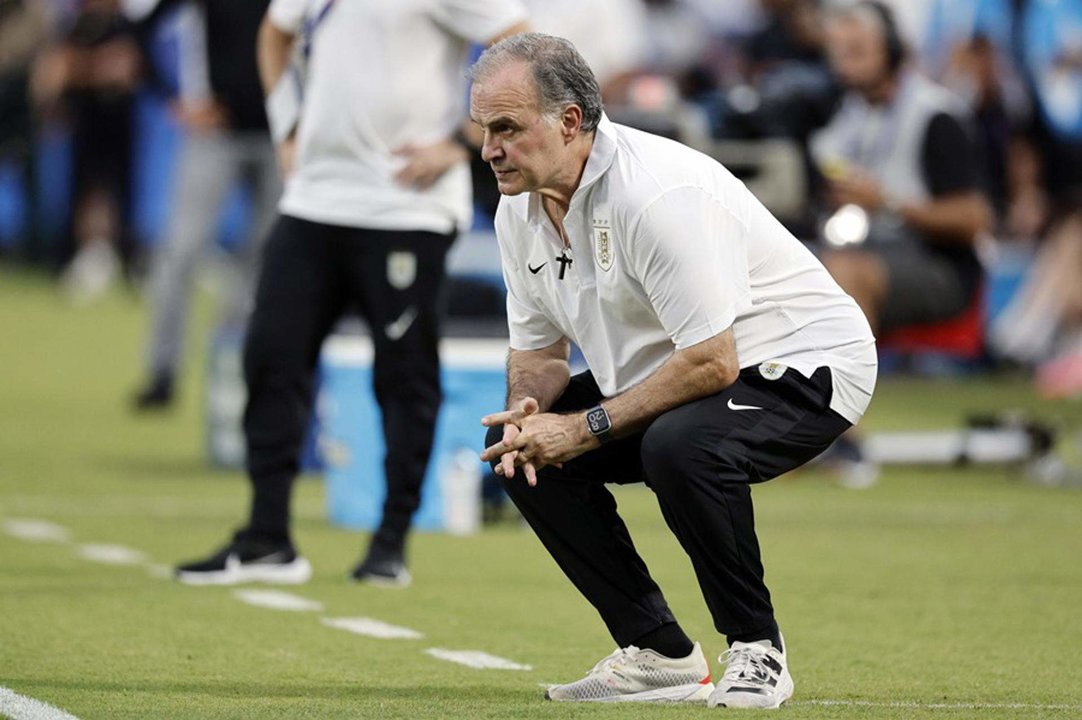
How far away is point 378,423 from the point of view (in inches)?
332

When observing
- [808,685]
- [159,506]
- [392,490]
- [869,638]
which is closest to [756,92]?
[159,506]

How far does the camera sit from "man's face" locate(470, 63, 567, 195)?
4.73m

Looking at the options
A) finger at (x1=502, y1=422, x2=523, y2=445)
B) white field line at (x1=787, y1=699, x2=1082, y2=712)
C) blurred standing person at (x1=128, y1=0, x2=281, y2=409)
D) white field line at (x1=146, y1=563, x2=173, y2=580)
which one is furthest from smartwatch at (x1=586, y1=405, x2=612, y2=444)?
blurred standing person at (x1=128, y1=0, x2=281, y2=409)

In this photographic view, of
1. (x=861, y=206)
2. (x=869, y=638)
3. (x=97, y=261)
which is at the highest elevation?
(x=861, y=206)

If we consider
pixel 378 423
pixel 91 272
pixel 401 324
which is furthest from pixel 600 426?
pixel 91 272

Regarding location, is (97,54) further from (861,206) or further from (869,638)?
(869,638)

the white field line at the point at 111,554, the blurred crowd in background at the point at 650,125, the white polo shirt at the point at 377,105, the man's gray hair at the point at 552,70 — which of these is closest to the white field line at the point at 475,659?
the man's gray hair at the point at 552,70

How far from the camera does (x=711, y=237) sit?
15.4ft

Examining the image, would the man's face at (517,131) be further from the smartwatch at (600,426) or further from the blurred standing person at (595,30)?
the blurred standing person at (595,30)

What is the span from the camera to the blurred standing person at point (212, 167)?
11.5 m

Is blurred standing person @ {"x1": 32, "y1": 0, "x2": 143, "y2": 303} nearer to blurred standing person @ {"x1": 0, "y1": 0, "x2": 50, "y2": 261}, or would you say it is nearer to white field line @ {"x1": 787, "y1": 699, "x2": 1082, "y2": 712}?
blurred standing person @ {"x1": 0, "y1": 0, "x2": 50, "y2": 261}

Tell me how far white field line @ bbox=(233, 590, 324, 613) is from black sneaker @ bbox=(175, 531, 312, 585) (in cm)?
18

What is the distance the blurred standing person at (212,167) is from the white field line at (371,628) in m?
5.41

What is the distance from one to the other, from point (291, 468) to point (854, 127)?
394cm
